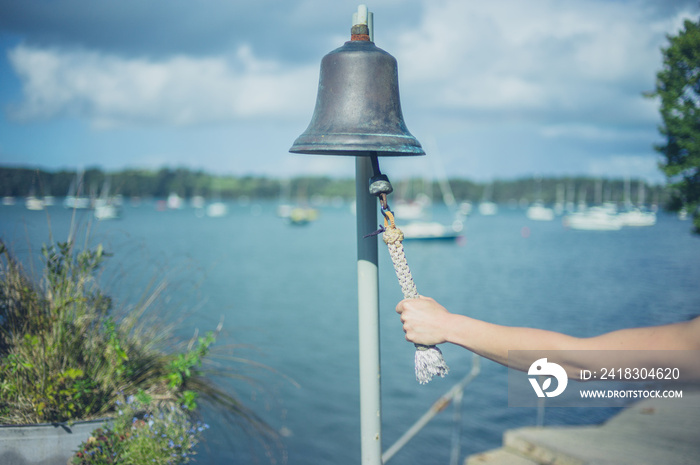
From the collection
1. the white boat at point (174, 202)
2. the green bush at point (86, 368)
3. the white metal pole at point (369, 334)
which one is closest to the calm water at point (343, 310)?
the green bush at point (86, 368)

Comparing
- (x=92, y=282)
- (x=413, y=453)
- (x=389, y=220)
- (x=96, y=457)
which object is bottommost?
(x=413, y=453)

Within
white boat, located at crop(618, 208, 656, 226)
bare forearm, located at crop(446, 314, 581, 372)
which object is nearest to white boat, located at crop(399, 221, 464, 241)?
bare forearm, located at crop(446, 314, 581, 372)

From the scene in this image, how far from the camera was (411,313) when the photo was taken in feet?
7.16

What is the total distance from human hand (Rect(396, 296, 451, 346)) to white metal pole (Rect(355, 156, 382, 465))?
0.82 ft

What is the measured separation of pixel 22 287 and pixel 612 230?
A: 4106 inches

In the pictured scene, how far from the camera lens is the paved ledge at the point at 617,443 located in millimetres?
5297

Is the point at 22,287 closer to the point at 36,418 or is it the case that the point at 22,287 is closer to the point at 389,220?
the point at 36,418

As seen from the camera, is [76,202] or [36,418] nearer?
[36,418]

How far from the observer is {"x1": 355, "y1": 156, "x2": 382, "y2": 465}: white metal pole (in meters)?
2.39

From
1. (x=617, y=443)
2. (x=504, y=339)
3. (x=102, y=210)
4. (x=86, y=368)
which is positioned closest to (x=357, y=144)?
(x=504, y=339)

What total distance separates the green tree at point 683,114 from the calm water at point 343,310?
549cm

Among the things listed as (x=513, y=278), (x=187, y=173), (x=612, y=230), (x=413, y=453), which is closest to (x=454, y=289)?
(x=513, y=278)

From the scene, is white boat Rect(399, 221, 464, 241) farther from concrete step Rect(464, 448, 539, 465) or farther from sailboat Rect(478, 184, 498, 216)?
sailboat Rect(478, 184, 498, 216)

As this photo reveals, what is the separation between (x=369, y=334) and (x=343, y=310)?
21.6 metres
